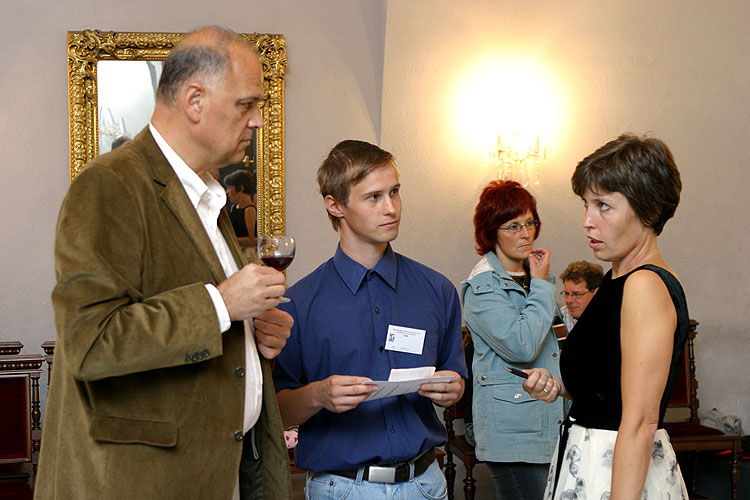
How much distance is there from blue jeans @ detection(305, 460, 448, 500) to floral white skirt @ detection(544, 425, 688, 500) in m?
0.37

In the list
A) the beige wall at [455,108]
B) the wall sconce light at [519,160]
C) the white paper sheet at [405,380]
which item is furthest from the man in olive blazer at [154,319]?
the wall sconce light at [519,160]

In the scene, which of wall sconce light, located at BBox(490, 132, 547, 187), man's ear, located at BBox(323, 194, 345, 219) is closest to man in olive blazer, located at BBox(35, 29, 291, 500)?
man's ear, located at BBox(323, 194, 345, 219)

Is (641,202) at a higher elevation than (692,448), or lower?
higher

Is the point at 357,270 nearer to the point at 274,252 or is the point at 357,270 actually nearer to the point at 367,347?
the point at 367,347

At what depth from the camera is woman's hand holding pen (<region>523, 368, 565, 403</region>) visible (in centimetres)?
226

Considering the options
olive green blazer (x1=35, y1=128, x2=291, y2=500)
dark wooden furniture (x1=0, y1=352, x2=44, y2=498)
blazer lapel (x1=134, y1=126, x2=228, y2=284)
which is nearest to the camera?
olive green blazer (x1=35, y1=128, x2=291, y2=500)

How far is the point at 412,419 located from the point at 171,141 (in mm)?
1031

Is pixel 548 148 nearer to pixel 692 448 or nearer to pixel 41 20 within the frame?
pixel 692 448

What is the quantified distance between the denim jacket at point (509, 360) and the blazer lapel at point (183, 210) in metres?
1.77

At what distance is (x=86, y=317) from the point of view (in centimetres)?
153

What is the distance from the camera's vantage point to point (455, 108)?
541 centimetres

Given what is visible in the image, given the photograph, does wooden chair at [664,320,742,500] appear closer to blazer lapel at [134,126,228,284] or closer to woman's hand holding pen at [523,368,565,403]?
woman's hand holding pen at [523,368,565,403]

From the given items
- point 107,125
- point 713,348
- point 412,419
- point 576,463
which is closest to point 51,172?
point 107,125

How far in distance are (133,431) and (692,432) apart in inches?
163
